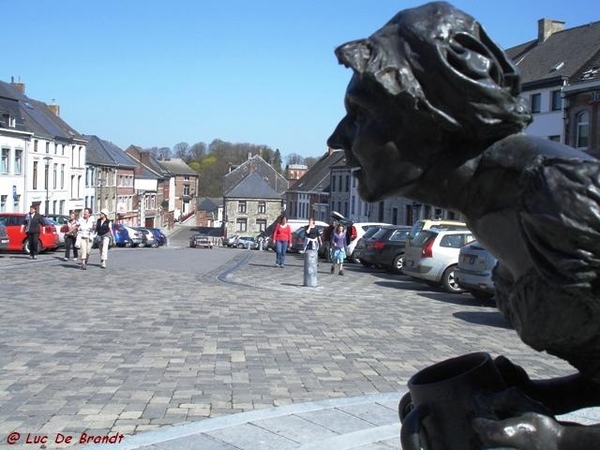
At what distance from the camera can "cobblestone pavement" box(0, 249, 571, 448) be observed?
634 centimetres

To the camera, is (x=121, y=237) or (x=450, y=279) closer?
(x=450, y=279)

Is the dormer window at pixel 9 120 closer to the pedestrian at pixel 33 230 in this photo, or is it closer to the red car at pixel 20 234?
the red car at pixel 20 234

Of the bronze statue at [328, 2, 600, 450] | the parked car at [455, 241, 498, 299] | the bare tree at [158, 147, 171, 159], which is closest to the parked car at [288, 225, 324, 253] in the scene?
the parked car at [455, 241, 498, 299]

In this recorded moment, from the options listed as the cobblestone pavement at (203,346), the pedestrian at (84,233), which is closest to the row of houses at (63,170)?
the pedestrian at (84,233)

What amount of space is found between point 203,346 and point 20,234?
1907 cm

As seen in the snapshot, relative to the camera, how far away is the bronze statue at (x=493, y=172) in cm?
191

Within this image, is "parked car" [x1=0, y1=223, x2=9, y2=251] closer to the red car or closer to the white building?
the red car

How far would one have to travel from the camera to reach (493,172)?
218 centimetres

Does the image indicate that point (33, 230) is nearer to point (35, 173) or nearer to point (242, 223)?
point (35, 173)

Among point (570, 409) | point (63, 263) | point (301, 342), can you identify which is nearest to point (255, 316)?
point (301, 342)

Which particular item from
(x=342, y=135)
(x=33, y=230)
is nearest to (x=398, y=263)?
(x=33, y=230)

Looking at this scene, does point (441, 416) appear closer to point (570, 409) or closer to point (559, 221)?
point (570, 409)

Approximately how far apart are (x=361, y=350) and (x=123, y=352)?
2.94m

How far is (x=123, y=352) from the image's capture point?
872 centimetres
